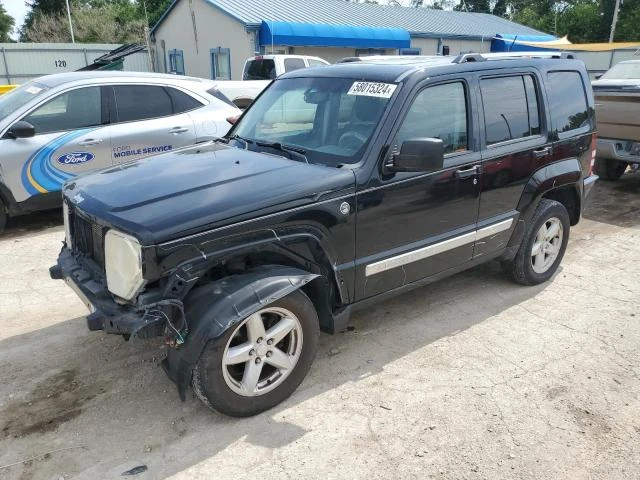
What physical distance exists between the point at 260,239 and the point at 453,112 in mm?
1841

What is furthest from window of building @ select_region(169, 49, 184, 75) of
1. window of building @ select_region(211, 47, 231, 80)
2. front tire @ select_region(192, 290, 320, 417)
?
front tire @ select_region(192, 290, 320, 417)

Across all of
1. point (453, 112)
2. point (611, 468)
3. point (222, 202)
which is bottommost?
point (611, 468)

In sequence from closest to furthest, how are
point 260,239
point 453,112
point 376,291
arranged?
1. point 260,239
2. point 376,291
3. point 453,112

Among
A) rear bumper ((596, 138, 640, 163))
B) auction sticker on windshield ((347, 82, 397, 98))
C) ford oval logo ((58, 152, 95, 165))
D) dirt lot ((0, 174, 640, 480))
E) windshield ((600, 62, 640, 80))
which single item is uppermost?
auction sticker on windshield ((347, 82, 397, 98))

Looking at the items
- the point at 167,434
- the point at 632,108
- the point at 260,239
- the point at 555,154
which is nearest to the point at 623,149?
the point at 632,108

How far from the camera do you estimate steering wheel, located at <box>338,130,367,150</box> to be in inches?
140

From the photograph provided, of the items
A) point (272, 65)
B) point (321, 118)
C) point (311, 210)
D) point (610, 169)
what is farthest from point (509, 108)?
point (272, 65)

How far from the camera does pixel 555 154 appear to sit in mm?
4676

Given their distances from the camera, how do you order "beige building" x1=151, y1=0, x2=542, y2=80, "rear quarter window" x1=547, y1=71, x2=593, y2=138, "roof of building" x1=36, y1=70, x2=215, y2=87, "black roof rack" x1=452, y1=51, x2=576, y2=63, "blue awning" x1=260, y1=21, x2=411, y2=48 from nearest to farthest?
"black roof rack" x1=452, y1=51, x2=576, y2=63
"rear quarter window" x1=547, y1=71, x2=593, y2=138
"roof of building" x1=36, y1=70, x2=215, y2=87
"blue awning" x1=260, y1=21, x2=411, y2=48
"beige building" x1=151, y1=0, x2=542, y2=80

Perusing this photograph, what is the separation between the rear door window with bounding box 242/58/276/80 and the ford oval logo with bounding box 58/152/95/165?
7111mm

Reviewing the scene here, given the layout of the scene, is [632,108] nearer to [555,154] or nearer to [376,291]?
[555,154]

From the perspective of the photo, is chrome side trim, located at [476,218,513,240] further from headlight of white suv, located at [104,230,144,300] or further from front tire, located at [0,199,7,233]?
front tire, located at [0,199,7,233]

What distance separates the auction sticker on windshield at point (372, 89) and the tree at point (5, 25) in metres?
54.5

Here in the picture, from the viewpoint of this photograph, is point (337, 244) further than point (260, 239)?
Yes
